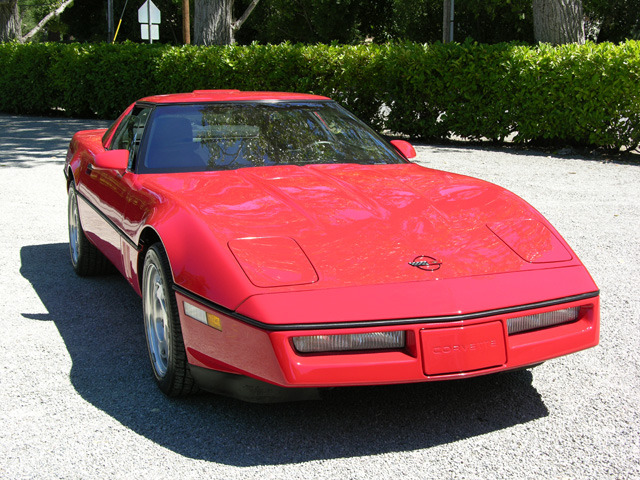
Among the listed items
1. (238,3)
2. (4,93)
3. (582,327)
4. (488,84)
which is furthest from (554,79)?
(238,3)

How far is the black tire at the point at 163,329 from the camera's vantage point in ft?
10.4

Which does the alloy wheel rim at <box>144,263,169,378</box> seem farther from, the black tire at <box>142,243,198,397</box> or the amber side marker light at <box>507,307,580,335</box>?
the amber side marker light at <box>507,307,580,335</box>

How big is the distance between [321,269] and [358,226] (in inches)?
16.1

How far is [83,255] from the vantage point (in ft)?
17.5

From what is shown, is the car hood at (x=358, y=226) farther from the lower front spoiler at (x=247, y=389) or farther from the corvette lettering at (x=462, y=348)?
the lower front spoiler at (x=247, y=389)

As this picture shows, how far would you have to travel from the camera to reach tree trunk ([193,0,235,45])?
17.3 meters

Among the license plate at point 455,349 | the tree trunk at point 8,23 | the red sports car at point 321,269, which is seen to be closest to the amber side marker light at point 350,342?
the red sports car at point 321,269

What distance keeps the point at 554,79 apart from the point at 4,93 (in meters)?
15.9

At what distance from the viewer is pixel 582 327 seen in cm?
310

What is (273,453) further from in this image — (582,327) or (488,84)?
(488,84)

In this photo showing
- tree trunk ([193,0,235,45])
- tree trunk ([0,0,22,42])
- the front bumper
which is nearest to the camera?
the front bumper

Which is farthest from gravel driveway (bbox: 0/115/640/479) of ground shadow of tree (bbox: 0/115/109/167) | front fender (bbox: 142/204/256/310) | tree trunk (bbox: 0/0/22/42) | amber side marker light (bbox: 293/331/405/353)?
tree trunk (bbox: 0/0/22/42)

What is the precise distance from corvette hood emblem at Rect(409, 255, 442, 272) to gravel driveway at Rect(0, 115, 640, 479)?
680mm

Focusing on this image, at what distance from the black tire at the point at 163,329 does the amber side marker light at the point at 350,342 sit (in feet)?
2.26
